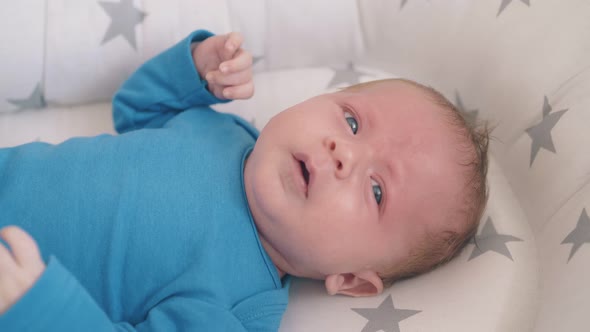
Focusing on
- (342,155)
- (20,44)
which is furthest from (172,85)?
(342,155)

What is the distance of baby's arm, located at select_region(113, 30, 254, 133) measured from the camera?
3.86 feet

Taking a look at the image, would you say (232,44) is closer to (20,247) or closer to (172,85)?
(172,85)

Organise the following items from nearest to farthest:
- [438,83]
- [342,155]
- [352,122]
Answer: [342,155], [352,122], [438,83]

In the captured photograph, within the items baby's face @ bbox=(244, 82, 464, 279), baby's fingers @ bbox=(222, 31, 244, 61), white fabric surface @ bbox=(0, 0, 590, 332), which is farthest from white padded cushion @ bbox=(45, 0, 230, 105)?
baby's face @ bbox=(244, 82, 464, 279)

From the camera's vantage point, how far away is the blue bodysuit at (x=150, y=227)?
0.92 metres

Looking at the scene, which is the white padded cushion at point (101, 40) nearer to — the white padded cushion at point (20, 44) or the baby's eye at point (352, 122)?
the white padded cushion at point (20, 44)

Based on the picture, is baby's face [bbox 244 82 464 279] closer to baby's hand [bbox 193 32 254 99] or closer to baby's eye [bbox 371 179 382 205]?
baby's eye [bbox 371 179 382 205]

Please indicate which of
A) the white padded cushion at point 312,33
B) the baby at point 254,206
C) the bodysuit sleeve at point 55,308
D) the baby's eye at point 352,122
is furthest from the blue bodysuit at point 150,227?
the white padded cushion at point 312,33

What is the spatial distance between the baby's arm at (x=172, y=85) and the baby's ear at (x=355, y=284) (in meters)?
0.44

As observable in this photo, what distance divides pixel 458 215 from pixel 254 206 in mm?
359

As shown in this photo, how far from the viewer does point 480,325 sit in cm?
96

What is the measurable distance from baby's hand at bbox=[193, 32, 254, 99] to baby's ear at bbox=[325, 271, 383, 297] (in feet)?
1.30

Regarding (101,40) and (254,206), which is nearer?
(254,206)

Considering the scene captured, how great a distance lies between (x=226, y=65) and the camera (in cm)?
106
